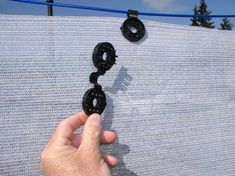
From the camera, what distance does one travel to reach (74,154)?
1.95ft

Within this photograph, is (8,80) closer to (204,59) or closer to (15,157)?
(15,157)

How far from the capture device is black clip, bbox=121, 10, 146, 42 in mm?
800

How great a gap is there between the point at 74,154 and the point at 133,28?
38 cm

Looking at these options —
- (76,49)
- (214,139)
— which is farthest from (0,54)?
(214,139)

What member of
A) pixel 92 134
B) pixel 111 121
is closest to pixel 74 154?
pixel 92 134

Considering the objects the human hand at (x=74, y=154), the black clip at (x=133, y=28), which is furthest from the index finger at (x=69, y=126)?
the black clip at (x=133, y=28)

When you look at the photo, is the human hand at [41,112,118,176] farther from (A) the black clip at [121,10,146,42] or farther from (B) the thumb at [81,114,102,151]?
(A) the black clip at [121,10,146,42]

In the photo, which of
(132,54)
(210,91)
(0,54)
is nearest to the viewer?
(0,54)

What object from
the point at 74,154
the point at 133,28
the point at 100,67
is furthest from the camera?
the point at 133,28

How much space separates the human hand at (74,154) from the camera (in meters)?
0.58

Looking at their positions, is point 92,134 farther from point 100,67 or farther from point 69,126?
point 100,67

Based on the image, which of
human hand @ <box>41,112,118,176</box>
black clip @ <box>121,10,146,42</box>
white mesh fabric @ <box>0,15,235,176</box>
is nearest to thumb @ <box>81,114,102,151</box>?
human hand @ <box>41,112,118,176</box>

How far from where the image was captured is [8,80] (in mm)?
695

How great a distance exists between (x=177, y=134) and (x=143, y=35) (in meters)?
0.28
